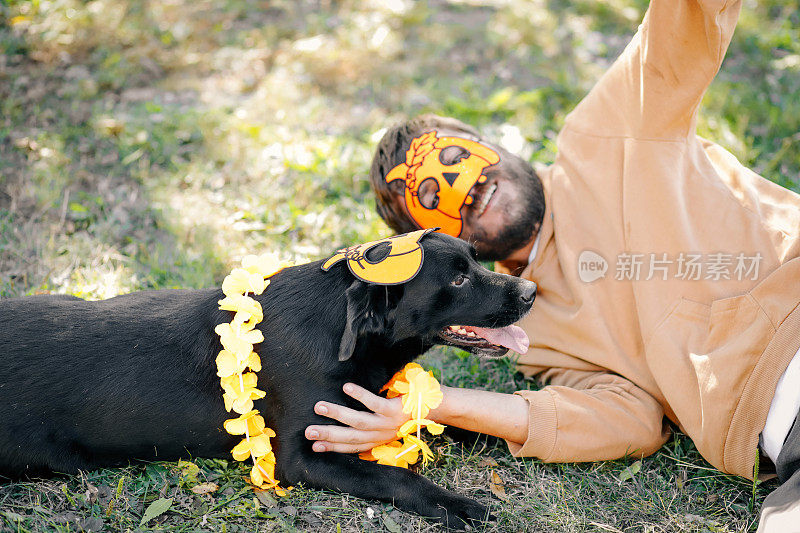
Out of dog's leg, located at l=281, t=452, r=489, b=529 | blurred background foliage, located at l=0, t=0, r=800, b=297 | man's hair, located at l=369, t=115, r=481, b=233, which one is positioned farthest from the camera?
blurred background foliage, located at l=0, t=0, r=800, b=297

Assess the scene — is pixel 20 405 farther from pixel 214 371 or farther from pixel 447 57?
pixel 447 57

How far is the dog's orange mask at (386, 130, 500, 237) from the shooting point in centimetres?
335

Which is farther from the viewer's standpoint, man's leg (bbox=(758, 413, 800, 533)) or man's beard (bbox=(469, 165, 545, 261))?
man's beard (bbox=(469, 165, 545, 261))

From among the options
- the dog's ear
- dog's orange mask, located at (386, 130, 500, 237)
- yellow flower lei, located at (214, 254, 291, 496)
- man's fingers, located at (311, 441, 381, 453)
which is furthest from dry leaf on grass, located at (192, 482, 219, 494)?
dog's orange mask, located at (386, 130, 500, 237)

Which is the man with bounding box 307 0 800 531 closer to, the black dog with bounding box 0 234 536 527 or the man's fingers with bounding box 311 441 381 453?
the man's fingers with bounding box 311 441 381 453

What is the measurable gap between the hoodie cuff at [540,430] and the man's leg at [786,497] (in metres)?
0.85

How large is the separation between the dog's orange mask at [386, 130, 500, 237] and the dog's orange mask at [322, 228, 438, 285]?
0.65 metres

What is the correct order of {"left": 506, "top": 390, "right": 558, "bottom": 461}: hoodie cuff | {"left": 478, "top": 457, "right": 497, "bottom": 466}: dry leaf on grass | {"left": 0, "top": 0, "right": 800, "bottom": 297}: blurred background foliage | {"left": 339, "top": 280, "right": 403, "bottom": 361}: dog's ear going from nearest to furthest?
{"left": 339, "top": 280, "right": 403, "bottom": 361}: dog's ear
{"left": 506, "top": 390, "right": 558, "bottom": 461}: hoodie cuff
{"left": 478, "top": 457, "right": 497, "bottom": 466}: dry leaf on grass
{"left": 0, "top": 0, "right": 800, "bottom": 297}: blurred background foliage

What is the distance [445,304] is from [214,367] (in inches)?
39.1

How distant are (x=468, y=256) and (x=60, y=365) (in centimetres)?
172

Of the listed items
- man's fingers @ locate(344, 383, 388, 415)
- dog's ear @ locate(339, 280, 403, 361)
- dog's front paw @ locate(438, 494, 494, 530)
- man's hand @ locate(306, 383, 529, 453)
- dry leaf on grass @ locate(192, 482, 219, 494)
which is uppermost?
dog's ear @ locate(339, 280, 403, 361)

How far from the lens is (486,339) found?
2984 millimetres

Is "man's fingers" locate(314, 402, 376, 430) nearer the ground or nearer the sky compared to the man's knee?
nearer the sky

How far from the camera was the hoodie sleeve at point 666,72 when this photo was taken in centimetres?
275
